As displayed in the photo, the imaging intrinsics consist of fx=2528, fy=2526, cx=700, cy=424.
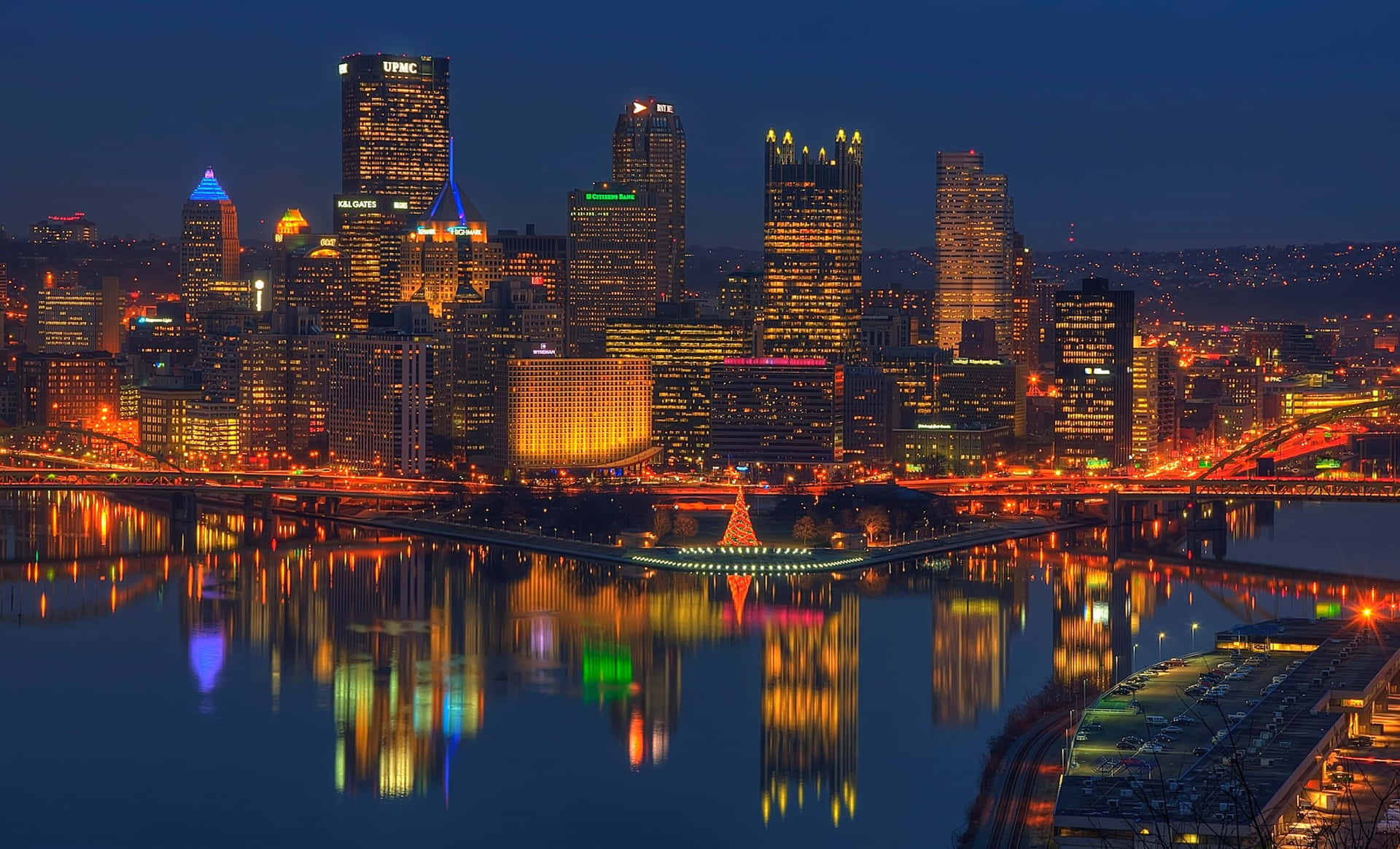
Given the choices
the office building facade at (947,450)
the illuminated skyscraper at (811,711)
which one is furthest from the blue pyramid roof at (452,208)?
the illuminated skyscraper at (811,711)

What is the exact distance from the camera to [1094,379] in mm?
76375

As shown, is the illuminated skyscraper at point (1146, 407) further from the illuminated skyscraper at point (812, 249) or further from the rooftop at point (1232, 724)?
the rooftop at point (1232, 724)

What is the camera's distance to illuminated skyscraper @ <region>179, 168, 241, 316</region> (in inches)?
4193

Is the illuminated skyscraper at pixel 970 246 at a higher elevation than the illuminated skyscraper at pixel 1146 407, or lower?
higher

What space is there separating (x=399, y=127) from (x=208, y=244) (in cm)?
1117

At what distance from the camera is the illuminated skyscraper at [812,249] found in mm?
85750

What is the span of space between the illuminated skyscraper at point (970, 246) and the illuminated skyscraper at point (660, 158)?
14.5 meters

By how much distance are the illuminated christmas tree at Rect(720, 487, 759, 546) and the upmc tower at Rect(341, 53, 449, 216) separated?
49088 millimetres

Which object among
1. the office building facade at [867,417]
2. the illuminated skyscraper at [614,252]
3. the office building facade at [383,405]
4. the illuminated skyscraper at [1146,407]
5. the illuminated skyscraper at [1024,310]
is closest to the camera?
the office building facade at [383,405]

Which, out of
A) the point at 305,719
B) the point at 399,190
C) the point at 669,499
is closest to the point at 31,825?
the point at 305,719

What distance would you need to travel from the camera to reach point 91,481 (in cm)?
6372

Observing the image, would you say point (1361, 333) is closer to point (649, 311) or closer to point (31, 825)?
point (649, 311)

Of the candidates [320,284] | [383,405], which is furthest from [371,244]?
[383,405]

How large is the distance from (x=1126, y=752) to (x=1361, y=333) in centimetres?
11130
